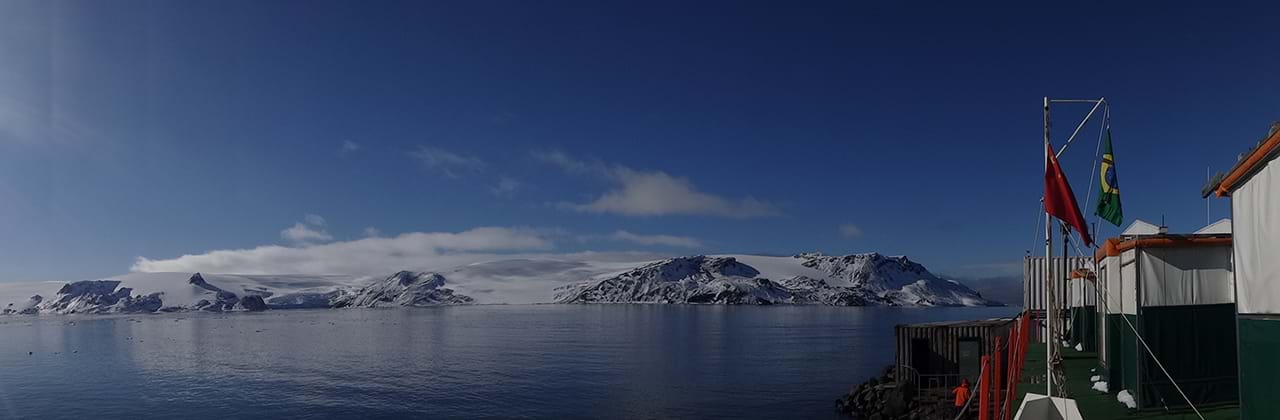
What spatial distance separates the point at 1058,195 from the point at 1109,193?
3.74m

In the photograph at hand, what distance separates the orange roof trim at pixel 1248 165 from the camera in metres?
8.80

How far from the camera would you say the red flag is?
1256 cm

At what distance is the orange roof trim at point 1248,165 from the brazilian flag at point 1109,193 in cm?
469

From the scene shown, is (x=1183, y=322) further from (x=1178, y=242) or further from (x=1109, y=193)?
(x=1109, y=193)

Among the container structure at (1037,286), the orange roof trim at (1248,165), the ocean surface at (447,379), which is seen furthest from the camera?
the ocean surface at (447,379)

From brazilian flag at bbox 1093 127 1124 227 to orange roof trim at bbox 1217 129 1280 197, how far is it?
15.4 ft

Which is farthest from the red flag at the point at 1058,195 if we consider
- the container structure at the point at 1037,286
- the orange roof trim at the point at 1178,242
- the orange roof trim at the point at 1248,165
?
the container structure at the point at 1037,286

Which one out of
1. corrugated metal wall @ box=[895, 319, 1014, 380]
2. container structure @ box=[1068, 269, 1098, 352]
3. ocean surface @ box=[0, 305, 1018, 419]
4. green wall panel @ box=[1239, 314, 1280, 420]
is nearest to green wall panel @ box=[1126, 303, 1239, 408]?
green wall panel @ box=[1239, 314, 1280, 420]

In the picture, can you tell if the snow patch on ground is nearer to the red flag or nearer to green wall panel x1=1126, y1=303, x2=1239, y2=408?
green wall panel x1=1126, y1=303, x2=1239, y2=408

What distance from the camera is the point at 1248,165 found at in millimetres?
9500

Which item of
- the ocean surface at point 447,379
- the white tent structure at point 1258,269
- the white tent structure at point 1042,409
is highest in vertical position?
the white tent structure at point 1258,269

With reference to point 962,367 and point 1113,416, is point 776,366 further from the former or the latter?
point 1113,416

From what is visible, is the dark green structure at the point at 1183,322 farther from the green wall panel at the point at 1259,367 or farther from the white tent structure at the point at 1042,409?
the green wall panel at the point at 1259,367

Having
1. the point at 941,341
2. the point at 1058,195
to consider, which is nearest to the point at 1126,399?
the point at 1058,195
